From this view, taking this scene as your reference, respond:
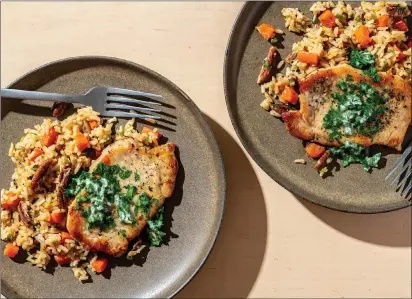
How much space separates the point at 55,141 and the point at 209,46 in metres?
0.94

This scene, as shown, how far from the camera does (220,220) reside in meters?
2.37

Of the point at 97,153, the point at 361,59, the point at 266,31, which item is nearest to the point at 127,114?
the point at 97,153

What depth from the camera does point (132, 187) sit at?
239 centimetres

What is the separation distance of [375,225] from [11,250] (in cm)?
188

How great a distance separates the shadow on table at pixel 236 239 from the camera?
8.52 feet

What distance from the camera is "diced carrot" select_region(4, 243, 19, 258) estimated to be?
2.40 m

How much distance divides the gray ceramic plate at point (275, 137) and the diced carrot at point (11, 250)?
1.25 m

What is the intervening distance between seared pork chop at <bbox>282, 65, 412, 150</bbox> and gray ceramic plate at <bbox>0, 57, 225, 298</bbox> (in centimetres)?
48

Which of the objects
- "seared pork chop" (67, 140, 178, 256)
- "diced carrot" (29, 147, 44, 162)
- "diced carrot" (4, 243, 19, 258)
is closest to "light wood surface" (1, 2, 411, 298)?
"seared pork chop" (67, 140, 178, 256)

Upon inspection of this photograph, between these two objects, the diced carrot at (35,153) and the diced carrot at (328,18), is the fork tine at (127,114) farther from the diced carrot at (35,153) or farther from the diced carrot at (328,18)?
the diced carrot at (328,18)

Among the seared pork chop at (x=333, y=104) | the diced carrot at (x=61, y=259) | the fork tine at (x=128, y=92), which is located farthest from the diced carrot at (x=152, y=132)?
the diced carrot at (x=61, y=259)

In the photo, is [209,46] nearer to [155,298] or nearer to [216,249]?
[216,249]

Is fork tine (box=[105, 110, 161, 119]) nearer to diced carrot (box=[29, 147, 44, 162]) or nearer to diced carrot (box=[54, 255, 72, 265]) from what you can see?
diced carrot (box=[29, 147, 44, 162])

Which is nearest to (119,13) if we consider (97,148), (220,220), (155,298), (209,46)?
(209,46)
